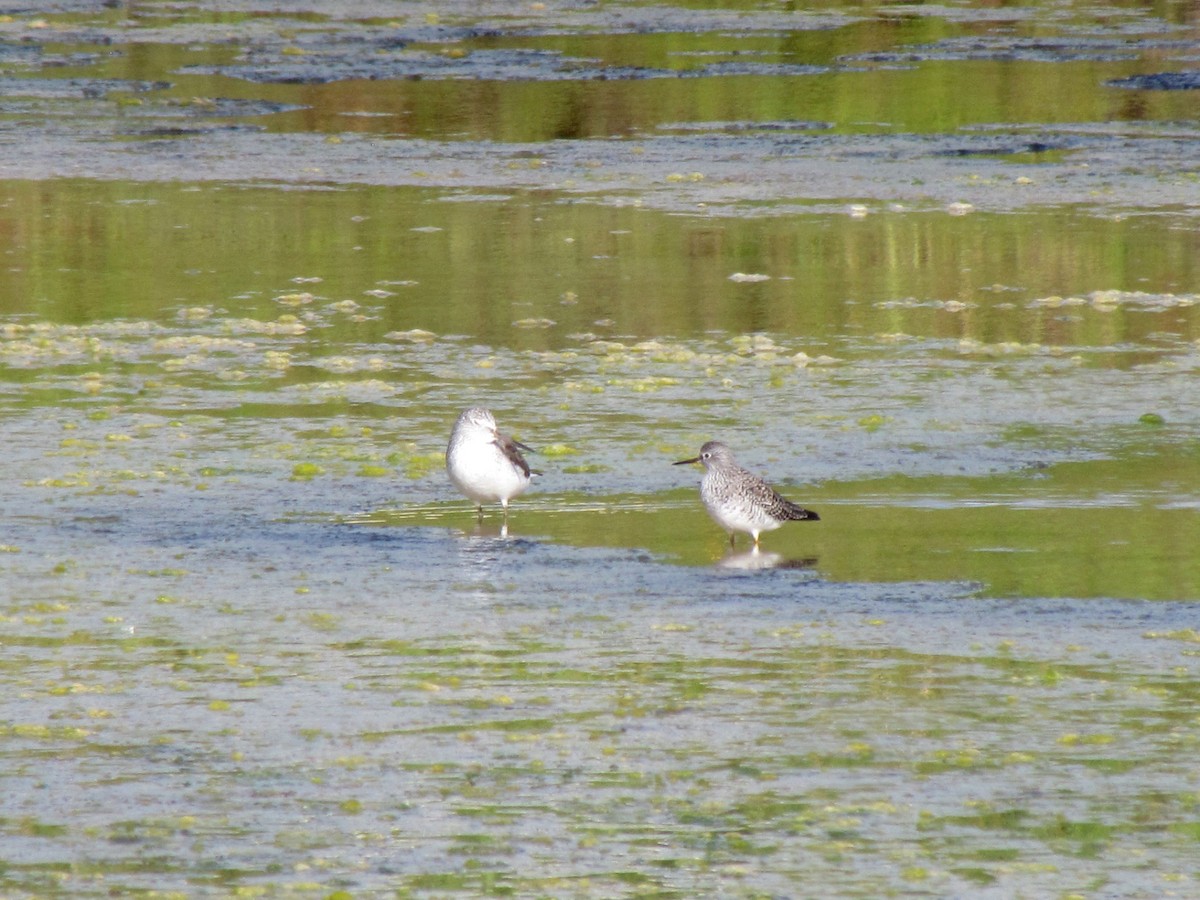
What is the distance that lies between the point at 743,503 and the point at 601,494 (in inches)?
43.4

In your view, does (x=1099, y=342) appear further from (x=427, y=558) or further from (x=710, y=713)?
(x=710, y=713)

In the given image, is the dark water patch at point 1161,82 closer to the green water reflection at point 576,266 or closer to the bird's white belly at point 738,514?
the green water reflection at point 576,266

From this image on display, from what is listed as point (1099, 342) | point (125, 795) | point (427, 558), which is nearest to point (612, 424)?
point (427, 558)

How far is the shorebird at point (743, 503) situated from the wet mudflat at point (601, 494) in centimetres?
17

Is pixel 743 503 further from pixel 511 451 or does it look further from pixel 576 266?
pixel 576 266

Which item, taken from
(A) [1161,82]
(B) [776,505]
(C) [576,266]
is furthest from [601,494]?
(A) [1161,82]

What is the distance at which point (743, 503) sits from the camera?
9555mm

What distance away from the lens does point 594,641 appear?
8219 mm

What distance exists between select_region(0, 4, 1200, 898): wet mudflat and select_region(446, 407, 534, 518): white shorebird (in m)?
0.19

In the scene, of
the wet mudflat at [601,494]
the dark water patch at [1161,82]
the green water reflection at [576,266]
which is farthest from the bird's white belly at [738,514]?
the dark water patch at [1161,82]

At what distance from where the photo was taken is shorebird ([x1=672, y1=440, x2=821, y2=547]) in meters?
9.55

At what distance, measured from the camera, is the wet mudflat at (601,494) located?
6.53 metres

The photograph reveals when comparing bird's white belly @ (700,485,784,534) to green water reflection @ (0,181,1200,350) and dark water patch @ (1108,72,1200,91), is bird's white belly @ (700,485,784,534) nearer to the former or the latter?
green water reflection @ (0,181,1200,350)

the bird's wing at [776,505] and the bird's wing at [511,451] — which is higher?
the bird's wing at [511,451]
